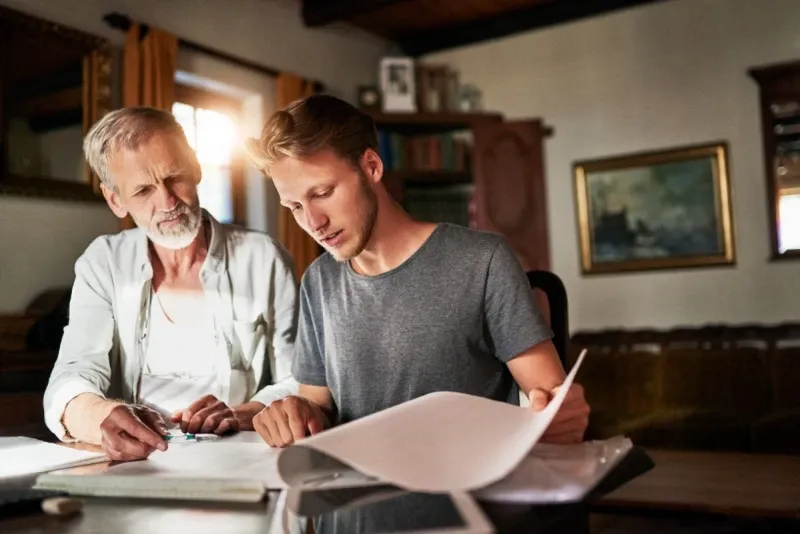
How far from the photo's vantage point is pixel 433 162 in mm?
3916

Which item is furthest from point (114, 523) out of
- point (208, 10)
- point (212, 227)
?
point (208, 10)

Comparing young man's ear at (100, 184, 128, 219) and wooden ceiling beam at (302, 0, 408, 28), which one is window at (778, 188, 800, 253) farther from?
young man's ear at (100, 184, 128, 219)

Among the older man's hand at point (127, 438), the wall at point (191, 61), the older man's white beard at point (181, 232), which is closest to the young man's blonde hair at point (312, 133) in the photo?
the older man's white beard at point (181, 232)

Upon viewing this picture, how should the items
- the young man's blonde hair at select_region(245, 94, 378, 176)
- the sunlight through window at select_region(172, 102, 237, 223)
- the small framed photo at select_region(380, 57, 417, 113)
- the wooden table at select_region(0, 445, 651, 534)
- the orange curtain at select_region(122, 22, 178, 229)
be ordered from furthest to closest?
1. the small framed photo at select_region(380, 57, 417, 113)
2. the orange curtain at select_region(122, 22, 178, 229)
3. the sunlight through window at select_region(172, 102, 237, 223)
4. the young man's blonde hair at select_region(245, 94, 378, 176)
5. the wooden table at select_region(0, 445, 651, 534)

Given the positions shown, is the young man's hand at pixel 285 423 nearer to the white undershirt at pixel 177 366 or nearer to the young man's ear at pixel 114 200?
the white undershirt at pixel 177 366

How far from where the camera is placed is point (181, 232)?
125cm

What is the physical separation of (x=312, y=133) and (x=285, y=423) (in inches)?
15.5

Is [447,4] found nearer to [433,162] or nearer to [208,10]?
[433,162]

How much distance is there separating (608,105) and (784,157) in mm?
947

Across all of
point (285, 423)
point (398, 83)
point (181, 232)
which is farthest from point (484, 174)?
point (285, 423)

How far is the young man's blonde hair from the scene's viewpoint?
94cm

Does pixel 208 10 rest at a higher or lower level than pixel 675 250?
higher

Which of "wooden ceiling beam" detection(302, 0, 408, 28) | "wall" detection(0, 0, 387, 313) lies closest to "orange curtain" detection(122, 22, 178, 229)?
"wall" detection(0, 0, 387, 313)

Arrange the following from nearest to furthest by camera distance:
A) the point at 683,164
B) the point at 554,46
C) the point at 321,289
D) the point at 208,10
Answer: the point at 321,289
the point at 208,10
the point at 683,164
the point at 554,46
